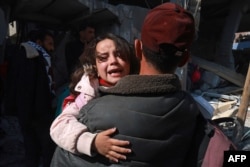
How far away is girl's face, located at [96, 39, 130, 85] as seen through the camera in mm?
1846

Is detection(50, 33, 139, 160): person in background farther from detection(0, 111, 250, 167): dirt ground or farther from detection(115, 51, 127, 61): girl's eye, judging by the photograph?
detection(0, 111, 250, 167): dirt ground

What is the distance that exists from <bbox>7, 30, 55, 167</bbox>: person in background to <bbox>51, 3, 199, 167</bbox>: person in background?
8.28 ft

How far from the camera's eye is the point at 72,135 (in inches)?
50.1

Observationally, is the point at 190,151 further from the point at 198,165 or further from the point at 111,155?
the point at 111,155

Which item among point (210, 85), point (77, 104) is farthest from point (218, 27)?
point (77, 104)

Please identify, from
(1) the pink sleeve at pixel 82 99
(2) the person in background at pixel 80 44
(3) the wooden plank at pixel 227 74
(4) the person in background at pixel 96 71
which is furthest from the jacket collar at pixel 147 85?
(3) the wooden plank at pixel 227 74

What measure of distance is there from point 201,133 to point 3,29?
372 cm

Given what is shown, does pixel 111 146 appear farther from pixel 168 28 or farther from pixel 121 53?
pixel 121 53

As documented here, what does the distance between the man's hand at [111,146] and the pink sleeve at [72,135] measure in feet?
0.14

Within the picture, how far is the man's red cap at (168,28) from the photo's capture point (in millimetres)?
1166

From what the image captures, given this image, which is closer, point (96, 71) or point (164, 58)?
point (164, 58)

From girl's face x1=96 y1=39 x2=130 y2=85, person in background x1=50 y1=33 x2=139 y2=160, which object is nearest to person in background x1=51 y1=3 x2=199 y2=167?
person in background x1=50 y1=33 x2=139 y2=160

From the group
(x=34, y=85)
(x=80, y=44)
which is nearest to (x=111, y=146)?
(x=34, y=85)

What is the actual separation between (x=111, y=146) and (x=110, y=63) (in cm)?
77
